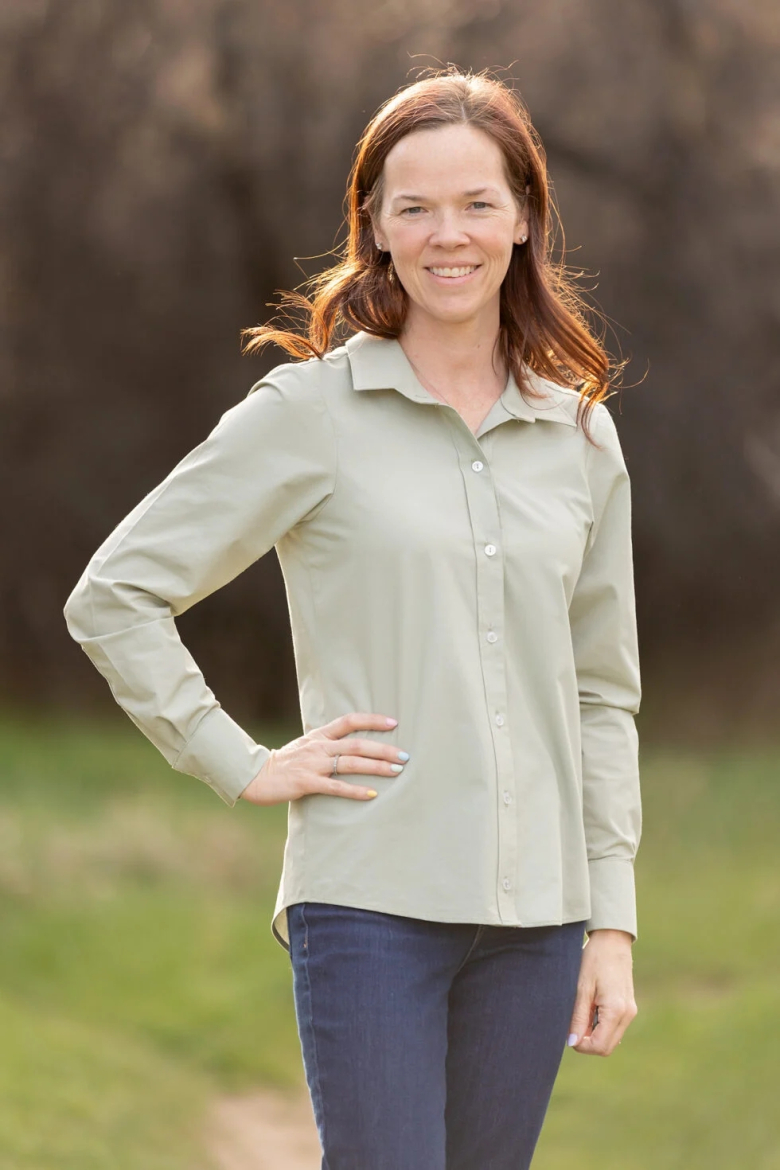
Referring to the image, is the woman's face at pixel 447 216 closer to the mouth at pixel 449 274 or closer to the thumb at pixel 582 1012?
the mouth at pixel 449 274

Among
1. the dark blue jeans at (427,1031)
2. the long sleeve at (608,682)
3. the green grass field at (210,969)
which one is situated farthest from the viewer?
the green grass field at (210,969)

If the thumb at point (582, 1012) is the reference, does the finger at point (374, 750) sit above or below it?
above

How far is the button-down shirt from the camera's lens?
60.5 inches

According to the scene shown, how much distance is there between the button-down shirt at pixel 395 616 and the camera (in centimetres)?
154

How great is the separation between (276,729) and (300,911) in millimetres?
6355

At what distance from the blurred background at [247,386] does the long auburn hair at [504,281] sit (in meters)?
4.00

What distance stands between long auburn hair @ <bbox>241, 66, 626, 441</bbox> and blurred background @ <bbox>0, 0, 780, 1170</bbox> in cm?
400

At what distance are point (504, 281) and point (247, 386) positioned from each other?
5.77m

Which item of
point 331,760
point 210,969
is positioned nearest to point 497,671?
point 331,760

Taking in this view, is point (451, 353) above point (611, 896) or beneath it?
above

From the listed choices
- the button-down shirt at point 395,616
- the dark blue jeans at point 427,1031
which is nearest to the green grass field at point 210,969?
the dark blue jeans at point 427,1031

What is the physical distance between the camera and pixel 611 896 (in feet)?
5.55

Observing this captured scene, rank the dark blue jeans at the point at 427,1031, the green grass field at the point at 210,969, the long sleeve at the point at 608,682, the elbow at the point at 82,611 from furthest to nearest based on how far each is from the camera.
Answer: the green grass field at the point at 210,969
the long sleeve at the point at 608,682
the elbow at the point at 82,611
the dark blue jeans at the point at 427,1031

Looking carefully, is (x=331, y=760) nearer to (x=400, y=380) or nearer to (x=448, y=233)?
(x=400, y=380)
